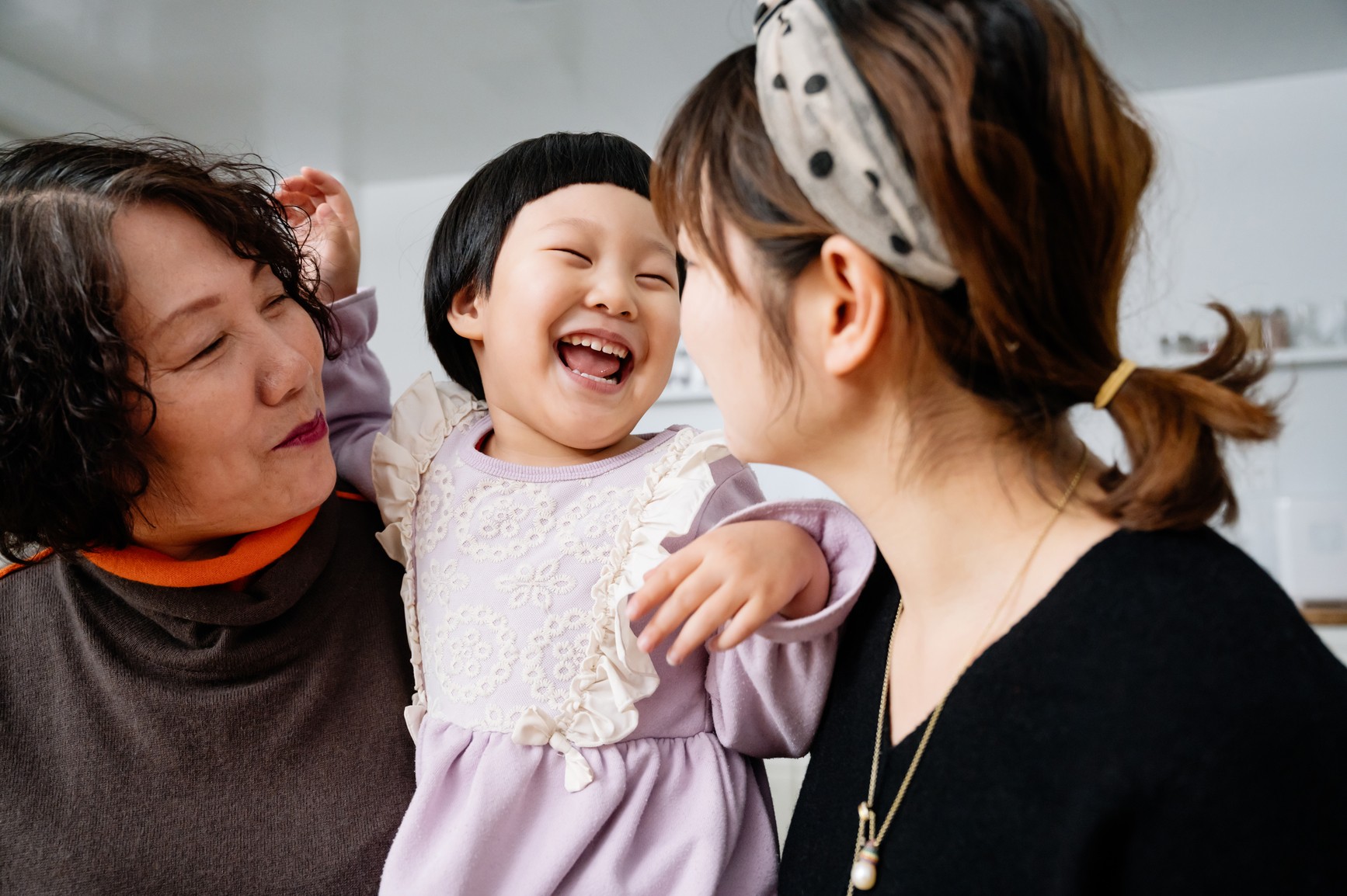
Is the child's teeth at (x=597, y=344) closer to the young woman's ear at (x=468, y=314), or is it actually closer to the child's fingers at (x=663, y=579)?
the young woman's ear at (x=468, y=314)

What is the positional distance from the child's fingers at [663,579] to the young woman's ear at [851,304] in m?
0.23

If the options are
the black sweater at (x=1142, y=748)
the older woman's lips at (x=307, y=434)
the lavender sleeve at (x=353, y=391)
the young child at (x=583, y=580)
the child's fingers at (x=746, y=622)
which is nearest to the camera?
the black sweater at (x=1142, y=748)

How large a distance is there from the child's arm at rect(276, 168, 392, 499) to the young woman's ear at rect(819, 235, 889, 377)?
786 mm

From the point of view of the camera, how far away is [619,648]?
984mm

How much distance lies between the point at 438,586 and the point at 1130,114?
A: 832 millimetres

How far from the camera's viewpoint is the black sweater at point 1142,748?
1.81 feet

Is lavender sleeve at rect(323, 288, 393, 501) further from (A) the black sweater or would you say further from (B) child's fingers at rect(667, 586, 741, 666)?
(A) the black sweater

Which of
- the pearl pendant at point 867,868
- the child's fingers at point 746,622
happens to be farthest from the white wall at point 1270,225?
the pearl pendant at point 867,868

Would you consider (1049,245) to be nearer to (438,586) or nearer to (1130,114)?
(1130,114)

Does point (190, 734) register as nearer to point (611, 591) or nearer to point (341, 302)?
point (611, 591)

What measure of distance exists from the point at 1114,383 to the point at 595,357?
0.63 metres

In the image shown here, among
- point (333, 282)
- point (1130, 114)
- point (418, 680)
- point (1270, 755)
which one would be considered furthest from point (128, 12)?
point (1270, 755)

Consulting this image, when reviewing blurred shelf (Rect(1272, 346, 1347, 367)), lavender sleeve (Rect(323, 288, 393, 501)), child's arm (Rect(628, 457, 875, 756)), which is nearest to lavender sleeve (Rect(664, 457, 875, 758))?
child's arm (Rect(628, 457, 875, 756))

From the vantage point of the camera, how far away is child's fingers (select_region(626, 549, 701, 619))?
0.85 meters
